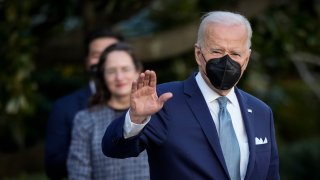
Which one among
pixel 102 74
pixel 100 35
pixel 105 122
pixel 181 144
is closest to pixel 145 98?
pixel 181 144

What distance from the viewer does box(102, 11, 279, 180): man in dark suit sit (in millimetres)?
3455

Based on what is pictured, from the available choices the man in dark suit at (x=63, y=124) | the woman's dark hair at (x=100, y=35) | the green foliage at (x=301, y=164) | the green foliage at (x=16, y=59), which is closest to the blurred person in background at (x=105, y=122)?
the man in dark suit at (x=63, y=124)

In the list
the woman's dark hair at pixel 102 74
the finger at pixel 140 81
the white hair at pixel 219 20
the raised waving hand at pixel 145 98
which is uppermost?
the white hair at pixel 219 20

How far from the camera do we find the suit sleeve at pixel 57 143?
5359mm

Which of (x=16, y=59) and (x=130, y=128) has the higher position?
(x=130, y=128)

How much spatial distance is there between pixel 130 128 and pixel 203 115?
33 cm

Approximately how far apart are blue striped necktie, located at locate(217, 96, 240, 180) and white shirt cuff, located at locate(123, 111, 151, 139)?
1.09 feet

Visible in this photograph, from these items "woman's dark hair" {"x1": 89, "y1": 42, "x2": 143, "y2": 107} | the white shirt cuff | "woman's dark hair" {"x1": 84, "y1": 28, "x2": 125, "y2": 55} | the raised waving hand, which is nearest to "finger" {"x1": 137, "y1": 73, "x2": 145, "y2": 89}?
the raised waving hand

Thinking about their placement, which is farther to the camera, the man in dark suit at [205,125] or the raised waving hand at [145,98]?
the man in dark suit at [205,125]

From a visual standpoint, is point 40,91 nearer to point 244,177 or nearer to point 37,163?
point 37,163

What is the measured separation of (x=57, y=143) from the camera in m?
5.36

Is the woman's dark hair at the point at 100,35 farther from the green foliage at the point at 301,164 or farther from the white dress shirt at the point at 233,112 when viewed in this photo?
the green foliage at the point at 301,164

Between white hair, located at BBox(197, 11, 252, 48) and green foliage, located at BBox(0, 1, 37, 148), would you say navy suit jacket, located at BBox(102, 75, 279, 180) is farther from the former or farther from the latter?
green foliage, located at BBox(0, 1, 37, 148)

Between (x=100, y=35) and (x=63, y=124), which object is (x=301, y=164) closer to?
(x=100, y=35)
